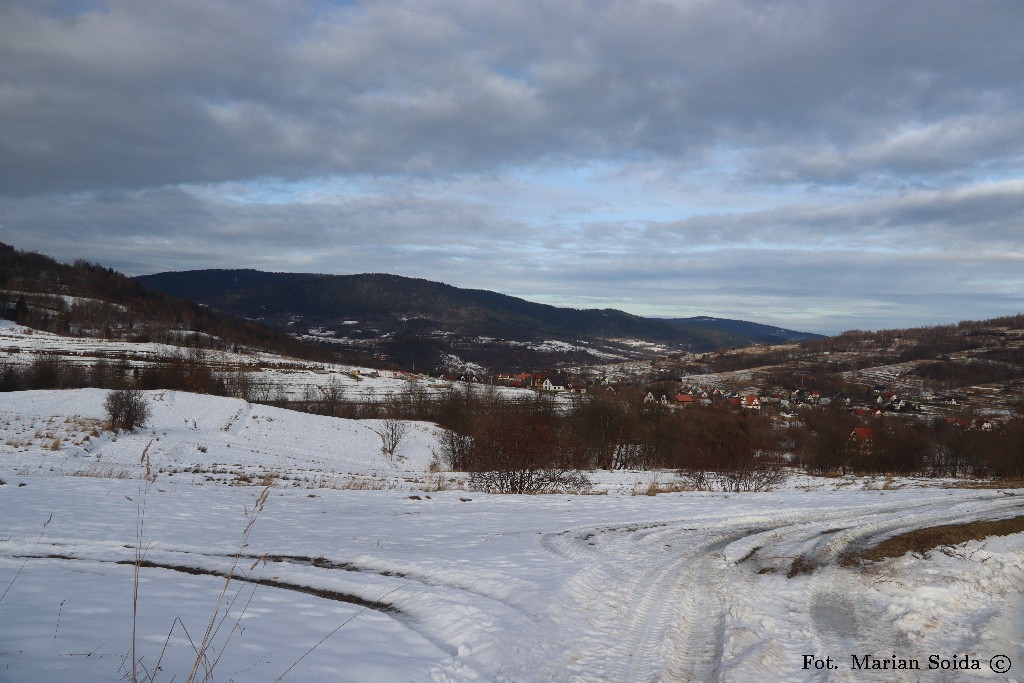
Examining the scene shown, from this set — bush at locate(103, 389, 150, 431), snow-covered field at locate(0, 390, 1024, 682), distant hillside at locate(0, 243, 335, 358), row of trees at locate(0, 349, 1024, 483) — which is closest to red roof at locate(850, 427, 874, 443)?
row of trees at locate(0, 349, 1024, 483)

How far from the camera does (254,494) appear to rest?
14.5m

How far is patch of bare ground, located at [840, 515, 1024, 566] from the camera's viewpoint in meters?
8.87

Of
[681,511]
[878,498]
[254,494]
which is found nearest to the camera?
[681,511]

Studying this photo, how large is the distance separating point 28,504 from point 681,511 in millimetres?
13002

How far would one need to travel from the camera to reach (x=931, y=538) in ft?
31.7

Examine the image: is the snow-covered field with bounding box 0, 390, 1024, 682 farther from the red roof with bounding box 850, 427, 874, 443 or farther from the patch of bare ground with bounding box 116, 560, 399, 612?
the red roof with bounding box 850, 427, 874, 443

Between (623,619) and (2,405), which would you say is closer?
(623,619)

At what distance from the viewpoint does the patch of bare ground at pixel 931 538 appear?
8867 mm

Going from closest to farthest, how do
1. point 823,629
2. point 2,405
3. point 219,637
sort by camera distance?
point 219,637, point 823,629, point 2,405

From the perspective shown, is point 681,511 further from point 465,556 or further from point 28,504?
point 28,504

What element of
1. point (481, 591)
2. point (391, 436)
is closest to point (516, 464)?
point (481, 591)

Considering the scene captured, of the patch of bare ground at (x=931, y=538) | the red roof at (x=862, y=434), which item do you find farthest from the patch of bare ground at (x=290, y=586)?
the red roof at (x=862, y=434)

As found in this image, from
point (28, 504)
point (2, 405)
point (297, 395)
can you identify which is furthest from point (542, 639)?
point (297, 395)

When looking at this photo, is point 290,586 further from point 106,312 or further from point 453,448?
point 106,312
